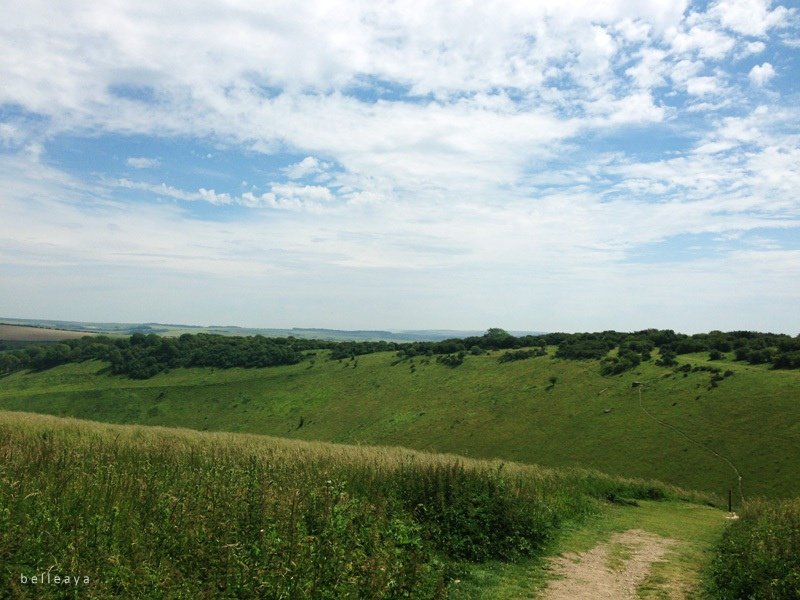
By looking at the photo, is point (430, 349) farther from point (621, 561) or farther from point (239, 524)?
point (239, 524)

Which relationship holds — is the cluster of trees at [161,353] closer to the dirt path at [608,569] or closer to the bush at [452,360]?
the bush at [452,360]

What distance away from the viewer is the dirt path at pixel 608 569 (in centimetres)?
857

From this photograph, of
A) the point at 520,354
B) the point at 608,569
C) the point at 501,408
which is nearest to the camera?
the point at 608,569

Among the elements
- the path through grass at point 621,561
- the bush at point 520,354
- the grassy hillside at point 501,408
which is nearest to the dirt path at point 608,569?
the path through grass at point 621,561

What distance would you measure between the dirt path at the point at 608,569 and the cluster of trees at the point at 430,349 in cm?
5075

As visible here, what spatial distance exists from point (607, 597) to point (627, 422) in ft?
153

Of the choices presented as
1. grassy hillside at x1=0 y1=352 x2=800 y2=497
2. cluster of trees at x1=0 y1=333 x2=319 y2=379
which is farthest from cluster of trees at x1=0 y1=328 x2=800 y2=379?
grassy hillside at x1=0 y1=352 x2=800 y2=497

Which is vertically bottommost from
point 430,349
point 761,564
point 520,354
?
point 430,349

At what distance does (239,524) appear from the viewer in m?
7.26

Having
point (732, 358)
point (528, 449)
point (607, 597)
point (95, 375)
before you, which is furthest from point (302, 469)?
point (95, 375)

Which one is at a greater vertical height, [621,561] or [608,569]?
[608,569]

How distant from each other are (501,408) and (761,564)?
56671 mm

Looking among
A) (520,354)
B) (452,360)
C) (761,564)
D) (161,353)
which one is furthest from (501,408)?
(161,353)

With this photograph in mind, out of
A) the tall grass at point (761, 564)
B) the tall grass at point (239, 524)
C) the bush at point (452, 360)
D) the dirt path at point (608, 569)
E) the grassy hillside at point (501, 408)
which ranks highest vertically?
the tall grass at point (239, 524)
